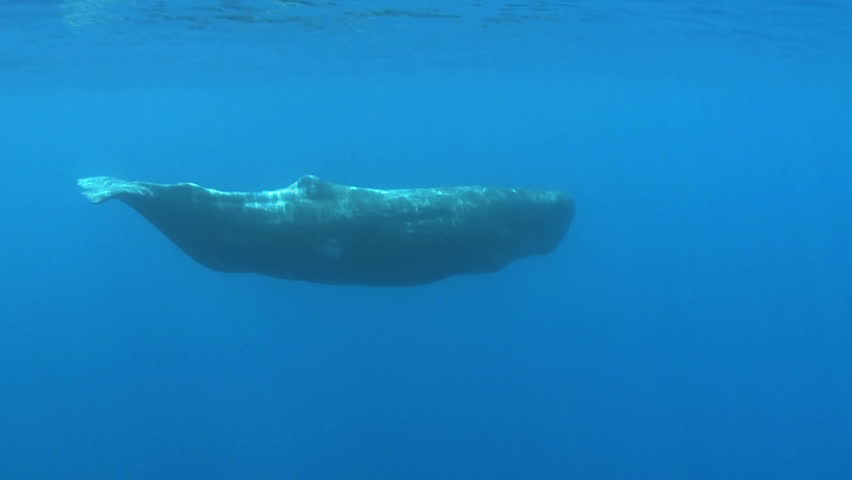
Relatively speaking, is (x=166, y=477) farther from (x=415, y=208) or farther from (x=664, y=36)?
(x=664, y=36)

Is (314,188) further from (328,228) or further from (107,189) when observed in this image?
(107,189)

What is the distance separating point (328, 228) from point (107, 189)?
3123 mm

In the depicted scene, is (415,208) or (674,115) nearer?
(415,208)

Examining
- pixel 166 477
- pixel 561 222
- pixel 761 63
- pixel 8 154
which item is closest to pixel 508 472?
pixel 166 477

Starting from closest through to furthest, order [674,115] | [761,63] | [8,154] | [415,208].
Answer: [415,208]
[761,63]
[674,115]
[8,154]

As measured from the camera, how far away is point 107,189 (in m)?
9.77

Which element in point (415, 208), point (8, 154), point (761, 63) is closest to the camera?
point (415, 208)

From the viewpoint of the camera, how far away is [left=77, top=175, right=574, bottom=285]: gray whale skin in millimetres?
10383

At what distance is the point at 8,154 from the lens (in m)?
92.9

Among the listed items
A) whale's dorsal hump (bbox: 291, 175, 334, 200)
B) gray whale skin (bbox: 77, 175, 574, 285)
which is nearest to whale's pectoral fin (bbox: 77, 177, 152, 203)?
gray whale skin (bbox: 77, 175, 574, 285)

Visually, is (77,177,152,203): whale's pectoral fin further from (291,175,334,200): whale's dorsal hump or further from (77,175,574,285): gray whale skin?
(291,175,334,200): whale's dorsal hump

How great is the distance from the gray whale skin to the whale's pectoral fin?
0.02m

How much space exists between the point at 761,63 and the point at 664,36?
422 inches

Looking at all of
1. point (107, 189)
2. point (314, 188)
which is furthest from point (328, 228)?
point (107, 189)
